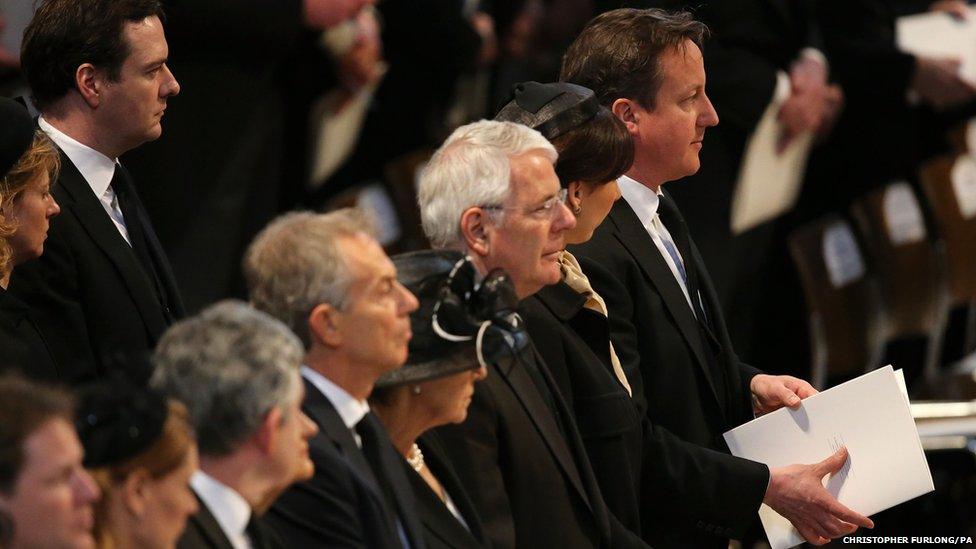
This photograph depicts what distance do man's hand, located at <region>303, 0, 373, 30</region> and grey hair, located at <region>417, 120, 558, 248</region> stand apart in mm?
2882

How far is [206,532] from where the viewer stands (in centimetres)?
260

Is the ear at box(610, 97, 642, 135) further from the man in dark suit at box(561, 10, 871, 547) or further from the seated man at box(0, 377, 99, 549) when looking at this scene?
the seated man at box(0, 377, 99, 549)

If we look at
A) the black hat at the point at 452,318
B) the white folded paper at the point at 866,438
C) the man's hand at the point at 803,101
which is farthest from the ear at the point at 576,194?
the man's hand at the point at 803,101

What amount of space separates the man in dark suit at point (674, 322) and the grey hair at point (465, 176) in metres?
0.54

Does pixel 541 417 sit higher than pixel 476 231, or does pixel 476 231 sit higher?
pixel 476 231

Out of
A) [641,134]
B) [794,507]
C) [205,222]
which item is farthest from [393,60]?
[794,507]

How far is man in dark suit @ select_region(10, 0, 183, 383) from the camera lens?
3742 millimetres

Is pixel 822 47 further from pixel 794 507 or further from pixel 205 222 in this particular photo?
pixel 794 507

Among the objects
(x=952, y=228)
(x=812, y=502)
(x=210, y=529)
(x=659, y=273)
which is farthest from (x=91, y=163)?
(x=952, y=228)

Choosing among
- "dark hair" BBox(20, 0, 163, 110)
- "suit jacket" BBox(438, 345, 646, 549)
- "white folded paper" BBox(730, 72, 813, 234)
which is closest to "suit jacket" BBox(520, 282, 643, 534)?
"suit jacket" BBox(438, 345, 646, 549)

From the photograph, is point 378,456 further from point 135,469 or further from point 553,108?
point 553,108

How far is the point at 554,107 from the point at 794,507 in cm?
103

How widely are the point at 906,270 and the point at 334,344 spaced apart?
478 cm

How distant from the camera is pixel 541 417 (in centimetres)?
348
